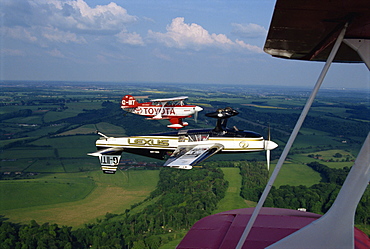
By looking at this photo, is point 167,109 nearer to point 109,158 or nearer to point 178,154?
point 178,154

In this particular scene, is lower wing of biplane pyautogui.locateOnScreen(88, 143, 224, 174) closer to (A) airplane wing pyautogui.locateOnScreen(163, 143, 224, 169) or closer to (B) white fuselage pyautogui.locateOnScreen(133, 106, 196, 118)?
(A) airplane wing pyautogui.locateOnScreen(163, 143, 224, 169)

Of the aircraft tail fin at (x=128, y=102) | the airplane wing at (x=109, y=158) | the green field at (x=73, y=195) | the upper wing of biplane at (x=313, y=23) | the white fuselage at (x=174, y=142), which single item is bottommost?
the green field at (x=73, y=195)

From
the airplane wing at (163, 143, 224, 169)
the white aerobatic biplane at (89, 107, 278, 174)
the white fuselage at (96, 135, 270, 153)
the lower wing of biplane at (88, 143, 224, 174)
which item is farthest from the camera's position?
the white fuselage at (96, 135, 270, 153)

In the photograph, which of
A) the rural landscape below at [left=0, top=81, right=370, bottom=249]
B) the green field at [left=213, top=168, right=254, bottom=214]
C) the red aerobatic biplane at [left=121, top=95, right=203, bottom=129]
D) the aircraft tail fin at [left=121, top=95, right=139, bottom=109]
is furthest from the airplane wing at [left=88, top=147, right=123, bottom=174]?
the green field at [left=213, top=168, right=254, bottom=214]

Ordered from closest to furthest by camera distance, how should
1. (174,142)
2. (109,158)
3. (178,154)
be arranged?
(178,154)
(109,158)
(174,142)

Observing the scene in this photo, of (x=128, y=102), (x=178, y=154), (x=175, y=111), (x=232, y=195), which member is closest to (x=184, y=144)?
(x=178, y=154)

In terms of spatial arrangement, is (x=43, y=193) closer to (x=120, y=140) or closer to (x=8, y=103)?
(x=120, y=140)

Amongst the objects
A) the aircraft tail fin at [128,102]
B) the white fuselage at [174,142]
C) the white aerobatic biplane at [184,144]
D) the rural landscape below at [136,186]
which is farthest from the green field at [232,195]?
the white aerobatic biplane at [184,144]

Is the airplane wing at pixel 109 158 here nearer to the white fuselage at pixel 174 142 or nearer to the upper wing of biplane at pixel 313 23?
the white fuselage at pixel 174 142
